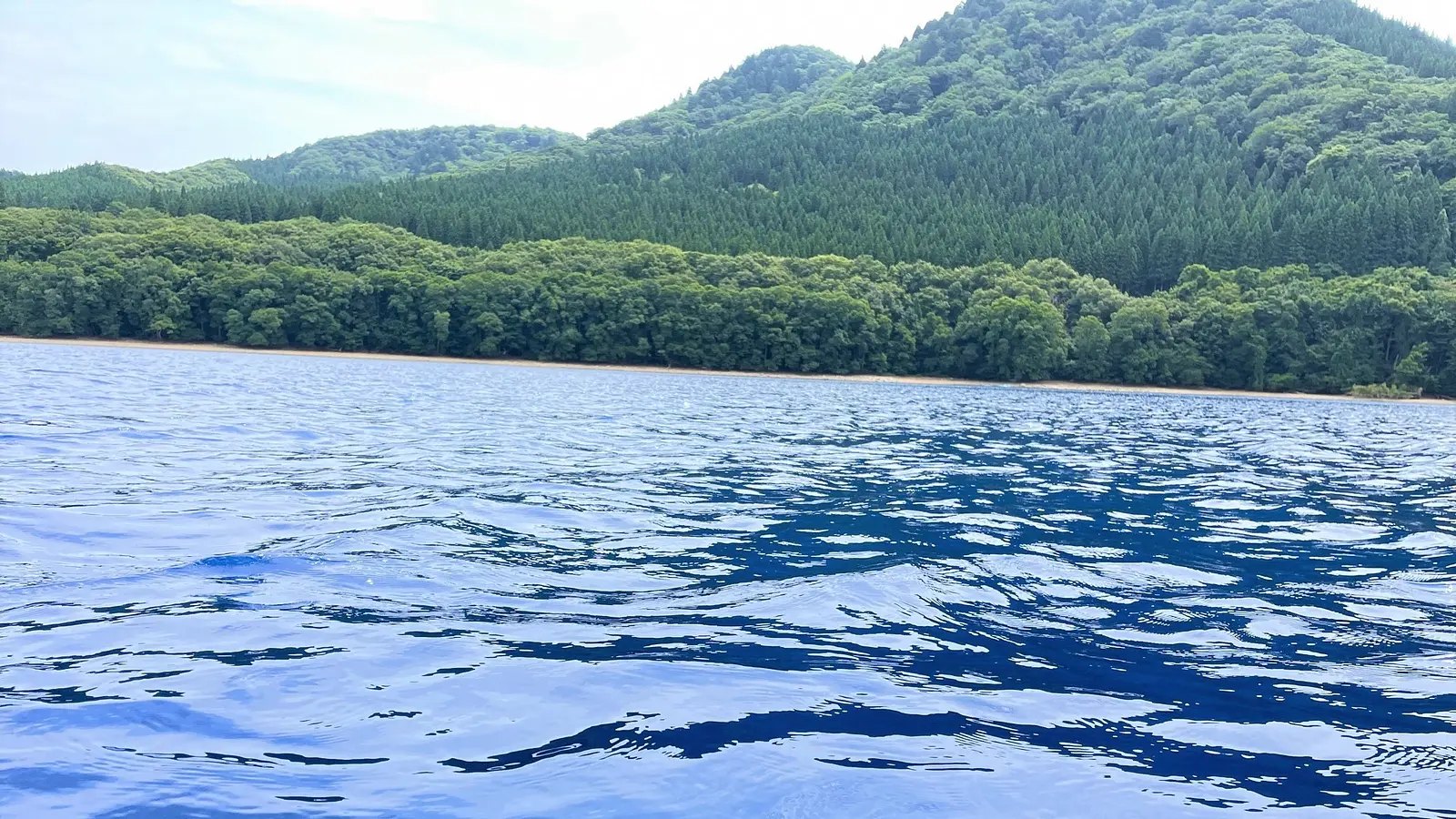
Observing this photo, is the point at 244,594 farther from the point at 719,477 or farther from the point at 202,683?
the point at 719,477

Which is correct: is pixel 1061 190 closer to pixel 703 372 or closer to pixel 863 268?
pixel 863 268

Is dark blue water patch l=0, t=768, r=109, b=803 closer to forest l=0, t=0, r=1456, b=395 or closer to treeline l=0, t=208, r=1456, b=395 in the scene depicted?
treeline l=0, t=208, r=1456, b=395

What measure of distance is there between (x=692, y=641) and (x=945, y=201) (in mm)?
148386

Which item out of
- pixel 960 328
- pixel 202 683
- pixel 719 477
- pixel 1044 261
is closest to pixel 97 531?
pixel 202 683

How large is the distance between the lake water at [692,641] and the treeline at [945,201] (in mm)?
102799

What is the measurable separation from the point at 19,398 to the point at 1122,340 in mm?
86279

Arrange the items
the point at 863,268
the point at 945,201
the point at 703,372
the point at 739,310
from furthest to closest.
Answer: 1. the point at 945,201
2. the point at 863,268
3. the point at 739,310
4. the point at 703,372

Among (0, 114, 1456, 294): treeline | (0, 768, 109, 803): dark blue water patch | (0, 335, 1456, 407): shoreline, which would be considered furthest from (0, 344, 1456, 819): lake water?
(0, 114, 1456, 294): treeline

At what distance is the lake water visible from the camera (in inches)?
235

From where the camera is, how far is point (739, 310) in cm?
9831

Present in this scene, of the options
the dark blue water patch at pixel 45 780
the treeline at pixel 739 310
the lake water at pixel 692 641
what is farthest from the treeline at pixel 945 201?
the dark blue water patch at pixel 45 780

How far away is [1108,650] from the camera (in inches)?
353

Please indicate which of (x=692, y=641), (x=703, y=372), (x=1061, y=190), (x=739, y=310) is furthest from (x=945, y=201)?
(x=692, y=641)

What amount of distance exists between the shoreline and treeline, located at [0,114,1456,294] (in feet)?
86.4
